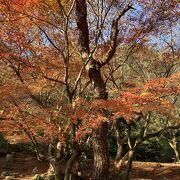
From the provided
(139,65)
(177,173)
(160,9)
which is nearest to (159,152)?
(177,173)

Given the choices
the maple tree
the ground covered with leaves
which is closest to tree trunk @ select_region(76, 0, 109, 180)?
the maple tree

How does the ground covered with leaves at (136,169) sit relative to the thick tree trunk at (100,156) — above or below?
above

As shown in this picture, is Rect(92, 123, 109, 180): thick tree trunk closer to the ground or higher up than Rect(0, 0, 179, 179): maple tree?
closer to the ground

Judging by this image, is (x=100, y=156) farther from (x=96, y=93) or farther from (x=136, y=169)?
(x=136, y=169)

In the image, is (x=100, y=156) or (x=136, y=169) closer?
(x=100, y=156)

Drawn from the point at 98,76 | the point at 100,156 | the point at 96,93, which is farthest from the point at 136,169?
the point at 98,76

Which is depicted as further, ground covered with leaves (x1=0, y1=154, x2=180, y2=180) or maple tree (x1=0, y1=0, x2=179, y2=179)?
ground covered with leaves (x1=0, y1=154, x2=180, y2=180)

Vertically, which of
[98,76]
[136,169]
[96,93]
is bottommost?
[136,169]

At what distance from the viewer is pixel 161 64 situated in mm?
16109

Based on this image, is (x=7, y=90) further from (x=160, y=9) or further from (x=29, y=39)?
(x=160, y=9)

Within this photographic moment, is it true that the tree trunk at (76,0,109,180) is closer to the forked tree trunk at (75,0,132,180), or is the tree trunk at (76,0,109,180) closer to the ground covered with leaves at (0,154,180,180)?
the forked tree trunk at (75,0,132,180)

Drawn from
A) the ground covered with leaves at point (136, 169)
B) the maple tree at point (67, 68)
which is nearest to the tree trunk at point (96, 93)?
the maple tree at point (67, 68)

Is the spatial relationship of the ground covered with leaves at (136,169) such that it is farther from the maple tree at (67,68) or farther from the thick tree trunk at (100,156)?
the thick tree trunk at (100,156)

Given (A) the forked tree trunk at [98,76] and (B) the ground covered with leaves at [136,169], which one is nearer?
(A) the forked tree trunk at [98,76]
